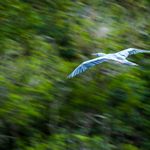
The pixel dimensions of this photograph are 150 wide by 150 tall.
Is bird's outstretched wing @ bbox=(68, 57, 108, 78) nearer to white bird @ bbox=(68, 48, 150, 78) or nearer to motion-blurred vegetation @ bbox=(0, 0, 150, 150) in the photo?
white bird @ bbox=(68, 48, 150, 78)

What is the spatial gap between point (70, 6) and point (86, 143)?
63.9 inches

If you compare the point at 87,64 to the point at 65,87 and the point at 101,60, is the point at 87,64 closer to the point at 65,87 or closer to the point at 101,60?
the point at 101,60

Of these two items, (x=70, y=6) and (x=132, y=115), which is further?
(x=70, y=6)

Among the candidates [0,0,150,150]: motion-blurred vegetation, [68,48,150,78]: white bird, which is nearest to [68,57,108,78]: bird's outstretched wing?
[68,48,150,78]: white bird

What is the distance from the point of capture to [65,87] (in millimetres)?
4293

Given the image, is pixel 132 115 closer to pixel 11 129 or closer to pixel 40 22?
pixel 11 129

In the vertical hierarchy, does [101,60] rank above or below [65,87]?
above

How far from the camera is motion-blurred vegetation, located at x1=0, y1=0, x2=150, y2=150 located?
4.04 metres

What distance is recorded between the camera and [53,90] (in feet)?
13.9

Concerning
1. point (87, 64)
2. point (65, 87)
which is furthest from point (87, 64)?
point (65, 87)

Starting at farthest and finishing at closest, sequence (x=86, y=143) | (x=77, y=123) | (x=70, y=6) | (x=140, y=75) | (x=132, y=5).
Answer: (x=132, y=5) < (x=70, y=6) < (x=140, y=75) < (x=77, y=123) < (x=86, y=143)

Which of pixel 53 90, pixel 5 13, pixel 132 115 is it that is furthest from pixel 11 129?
pixel 5 13

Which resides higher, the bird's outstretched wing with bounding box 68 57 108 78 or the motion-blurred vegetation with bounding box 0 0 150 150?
the bird's outstretched wing with bounding box 68 57 108 78

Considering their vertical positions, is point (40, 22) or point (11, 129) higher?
point (40, 22)
